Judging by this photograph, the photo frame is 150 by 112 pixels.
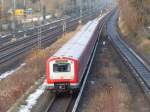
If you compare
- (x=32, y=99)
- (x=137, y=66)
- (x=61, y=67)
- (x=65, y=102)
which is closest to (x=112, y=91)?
(x=65, y=102)

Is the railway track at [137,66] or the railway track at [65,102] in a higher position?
the railway track at [65,102]

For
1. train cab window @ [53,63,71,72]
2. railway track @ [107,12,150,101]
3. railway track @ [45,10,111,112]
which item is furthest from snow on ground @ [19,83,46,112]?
railway track @ [107,12,150,101]

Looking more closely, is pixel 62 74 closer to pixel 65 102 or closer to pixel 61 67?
pixel 61 67

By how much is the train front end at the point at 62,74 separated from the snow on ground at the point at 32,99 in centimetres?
98

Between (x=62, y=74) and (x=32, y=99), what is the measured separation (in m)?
2.00

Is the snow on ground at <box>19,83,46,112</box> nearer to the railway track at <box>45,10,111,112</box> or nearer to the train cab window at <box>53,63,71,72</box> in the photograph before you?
the railway track at <box>45,10,111,112</box>

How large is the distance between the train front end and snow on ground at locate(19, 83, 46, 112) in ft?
3.21

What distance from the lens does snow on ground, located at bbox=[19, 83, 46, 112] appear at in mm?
20584

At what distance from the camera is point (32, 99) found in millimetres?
22609

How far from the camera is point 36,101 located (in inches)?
875

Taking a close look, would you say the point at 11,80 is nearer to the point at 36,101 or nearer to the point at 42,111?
the point at 36,101

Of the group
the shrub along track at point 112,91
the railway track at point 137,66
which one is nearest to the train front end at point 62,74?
the shrub along track at point 112,91

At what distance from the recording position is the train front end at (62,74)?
22750 mm

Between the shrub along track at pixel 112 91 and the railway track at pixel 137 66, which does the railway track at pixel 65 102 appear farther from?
the railway track at pixel 137 66
